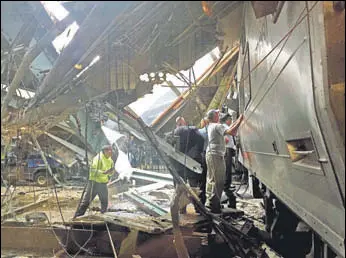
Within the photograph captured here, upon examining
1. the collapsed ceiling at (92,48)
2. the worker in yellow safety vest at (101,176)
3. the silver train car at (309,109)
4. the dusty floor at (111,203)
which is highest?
the collapsed ceiling at (92,48)

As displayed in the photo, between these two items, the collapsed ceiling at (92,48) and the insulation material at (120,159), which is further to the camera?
the insulation material at (120,159)

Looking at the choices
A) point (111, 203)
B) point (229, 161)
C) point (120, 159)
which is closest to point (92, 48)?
point (229, 161)

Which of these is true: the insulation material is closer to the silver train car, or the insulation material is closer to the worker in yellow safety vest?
the worker in yellow safety vest

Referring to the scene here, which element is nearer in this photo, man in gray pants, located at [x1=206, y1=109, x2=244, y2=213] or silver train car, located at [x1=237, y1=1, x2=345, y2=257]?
silver train car, located at [x1=237, y1=1, x2=345, y2=257]

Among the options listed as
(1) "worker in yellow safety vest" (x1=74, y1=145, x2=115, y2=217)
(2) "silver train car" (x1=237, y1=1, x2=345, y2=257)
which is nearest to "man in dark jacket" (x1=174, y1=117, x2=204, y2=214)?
(1) "worker in yellow safety vest" (x1=74, y1=145, x2=115, y2=217)

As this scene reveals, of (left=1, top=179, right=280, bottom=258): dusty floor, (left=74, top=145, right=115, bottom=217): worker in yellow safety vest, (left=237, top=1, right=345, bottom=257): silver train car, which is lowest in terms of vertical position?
(left=1, top=179, right=280, bottom=258): dusty floor

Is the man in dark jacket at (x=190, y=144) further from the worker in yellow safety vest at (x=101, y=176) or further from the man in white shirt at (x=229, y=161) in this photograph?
the worker in yellow safety vest at (x=101, y=176)

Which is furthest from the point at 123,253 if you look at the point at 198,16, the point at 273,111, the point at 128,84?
the point at 198,16

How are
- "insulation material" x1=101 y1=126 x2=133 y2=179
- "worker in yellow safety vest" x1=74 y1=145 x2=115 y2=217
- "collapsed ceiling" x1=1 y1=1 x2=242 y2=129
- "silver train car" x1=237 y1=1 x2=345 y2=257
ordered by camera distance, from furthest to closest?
"insulation material" x1=101 y1=126 x2=133 y2=179 < "worker in yellow safety vest" x1=74 y1=145 x2=115 y2=217 < "collapsed ceiling" x1=1 y1=1 x2=242 y2=129 < "silver train car" x1=237 y1=1 x2=345 y2=257

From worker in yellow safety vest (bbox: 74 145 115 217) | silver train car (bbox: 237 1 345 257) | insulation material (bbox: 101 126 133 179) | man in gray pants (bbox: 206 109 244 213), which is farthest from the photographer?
insulation material (bbox: 101 126 133 179)

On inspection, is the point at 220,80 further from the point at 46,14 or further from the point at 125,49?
the point at 46,14

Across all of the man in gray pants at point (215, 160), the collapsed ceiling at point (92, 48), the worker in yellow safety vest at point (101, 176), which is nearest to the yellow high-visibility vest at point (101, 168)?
the worker in yellow safety vest at point (101, 176)

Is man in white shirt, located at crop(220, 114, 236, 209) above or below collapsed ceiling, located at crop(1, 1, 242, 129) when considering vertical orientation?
below

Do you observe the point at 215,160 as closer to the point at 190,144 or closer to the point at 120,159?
the point at 190,144
